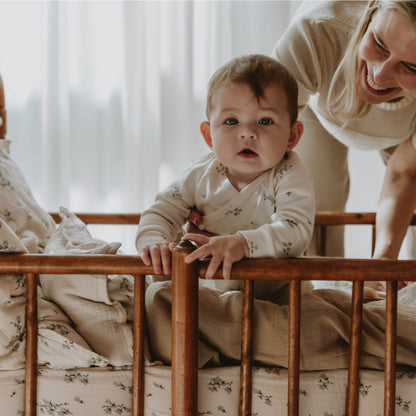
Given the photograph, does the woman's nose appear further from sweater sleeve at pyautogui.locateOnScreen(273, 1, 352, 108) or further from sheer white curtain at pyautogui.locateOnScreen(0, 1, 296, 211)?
sheer white curtain at pyautogui.locateOnScreen(0, 1, 296, 211)

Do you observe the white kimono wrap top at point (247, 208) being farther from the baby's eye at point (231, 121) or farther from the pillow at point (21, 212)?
the pillow at point (21, 212)

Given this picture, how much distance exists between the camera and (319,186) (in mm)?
1741

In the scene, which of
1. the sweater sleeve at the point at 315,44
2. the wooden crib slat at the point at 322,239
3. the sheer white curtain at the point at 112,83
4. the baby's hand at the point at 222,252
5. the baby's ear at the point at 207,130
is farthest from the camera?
the sheer white curtain at the point at 112,83

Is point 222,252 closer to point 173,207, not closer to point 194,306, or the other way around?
point 194,306

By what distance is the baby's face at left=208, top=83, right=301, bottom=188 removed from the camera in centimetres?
98

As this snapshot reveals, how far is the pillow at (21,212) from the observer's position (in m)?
1.18

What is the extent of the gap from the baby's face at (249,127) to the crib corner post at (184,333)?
22 centimetres

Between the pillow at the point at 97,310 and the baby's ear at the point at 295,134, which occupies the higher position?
the baby's ear at the point at 295,134

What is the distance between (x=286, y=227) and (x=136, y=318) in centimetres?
29

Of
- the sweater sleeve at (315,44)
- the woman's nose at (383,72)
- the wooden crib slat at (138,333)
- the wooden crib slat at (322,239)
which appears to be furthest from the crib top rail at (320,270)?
the wooden crib slat at (322,239)

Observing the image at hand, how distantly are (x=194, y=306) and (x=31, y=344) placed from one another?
11.0 inches

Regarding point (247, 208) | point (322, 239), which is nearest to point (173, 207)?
point (247, 208)

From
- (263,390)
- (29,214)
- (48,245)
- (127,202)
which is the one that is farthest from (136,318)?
(127,202)

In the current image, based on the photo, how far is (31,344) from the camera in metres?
0.91
